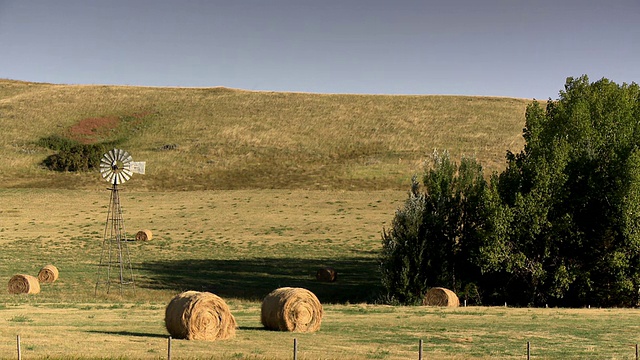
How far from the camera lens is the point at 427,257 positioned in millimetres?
52844

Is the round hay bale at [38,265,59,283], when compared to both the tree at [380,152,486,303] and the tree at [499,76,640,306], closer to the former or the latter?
the tree at [380,152,486,303]

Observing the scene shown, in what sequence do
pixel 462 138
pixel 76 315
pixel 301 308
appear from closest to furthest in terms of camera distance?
pixel 301 308
pixel 76 315
pixel 462 138

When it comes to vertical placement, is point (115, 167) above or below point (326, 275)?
above

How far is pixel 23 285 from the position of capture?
4741 cm

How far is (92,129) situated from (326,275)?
3328 inches

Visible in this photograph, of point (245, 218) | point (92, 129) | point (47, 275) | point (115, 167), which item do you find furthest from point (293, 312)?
point (92, 129)

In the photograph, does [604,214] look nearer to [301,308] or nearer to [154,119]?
[301,308]

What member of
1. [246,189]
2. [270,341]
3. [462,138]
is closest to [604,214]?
[270,341]

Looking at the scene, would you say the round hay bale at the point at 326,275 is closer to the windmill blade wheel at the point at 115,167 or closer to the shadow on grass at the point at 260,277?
the shadow on grass at the point at 260,277

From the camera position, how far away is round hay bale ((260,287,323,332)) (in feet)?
104

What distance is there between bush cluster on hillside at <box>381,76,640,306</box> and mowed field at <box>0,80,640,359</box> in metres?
4.73

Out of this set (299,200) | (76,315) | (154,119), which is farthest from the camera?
(154,119)

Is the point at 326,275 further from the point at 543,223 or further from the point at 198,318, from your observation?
the point at 198,318

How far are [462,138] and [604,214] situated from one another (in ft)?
232
